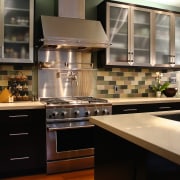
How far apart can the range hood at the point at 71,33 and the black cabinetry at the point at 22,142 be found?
939 mm

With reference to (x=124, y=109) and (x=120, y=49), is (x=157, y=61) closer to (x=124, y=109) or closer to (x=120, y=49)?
(x=120, y=49)

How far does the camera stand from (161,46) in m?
3.82

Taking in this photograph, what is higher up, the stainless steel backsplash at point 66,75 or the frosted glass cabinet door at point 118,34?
the frosted glass cabinet door at point 118,34

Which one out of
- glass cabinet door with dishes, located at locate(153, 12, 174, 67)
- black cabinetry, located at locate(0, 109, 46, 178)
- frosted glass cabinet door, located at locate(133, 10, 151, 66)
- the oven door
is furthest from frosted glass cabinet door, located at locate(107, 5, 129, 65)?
black cabinetry, located at locate(0, 109, 46, 178)

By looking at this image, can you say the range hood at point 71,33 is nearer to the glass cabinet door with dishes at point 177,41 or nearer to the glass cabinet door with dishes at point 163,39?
the glass cabinet door with dishes at point 163,39

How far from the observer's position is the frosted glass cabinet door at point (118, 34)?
343 cm

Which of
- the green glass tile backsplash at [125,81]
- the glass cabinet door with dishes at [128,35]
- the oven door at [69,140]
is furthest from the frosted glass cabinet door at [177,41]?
the oven door at [69,140]

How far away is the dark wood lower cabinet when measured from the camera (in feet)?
3.64

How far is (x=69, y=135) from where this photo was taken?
2795mm

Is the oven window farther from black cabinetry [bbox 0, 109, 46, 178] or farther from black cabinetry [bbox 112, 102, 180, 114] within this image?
black cabinetry [bbox 112, 102, 180, 114]

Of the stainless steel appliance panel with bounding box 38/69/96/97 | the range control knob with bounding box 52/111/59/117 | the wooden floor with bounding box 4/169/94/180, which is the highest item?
the stainless steel appliance panel with bounding box 38/69/96/97

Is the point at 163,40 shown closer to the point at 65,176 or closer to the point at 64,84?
the point at 64,84

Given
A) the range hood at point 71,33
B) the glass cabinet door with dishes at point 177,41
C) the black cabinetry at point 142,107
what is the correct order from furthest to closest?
the glass cabinet door with dishes at point 177,41 → the black cabinetry at point 142,107 → the range hood at point 71,33

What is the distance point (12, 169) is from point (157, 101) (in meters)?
2.21
